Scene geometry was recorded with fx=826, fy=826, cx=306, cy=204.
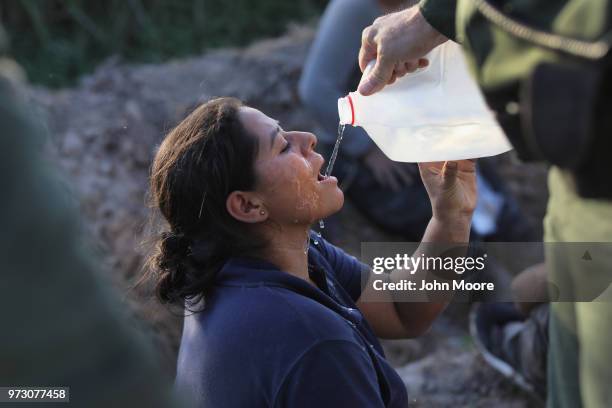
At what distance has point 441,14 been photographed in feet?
5.41

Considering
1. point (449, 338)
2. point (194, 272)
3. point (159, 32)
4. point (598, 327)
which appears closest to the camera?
point (598, 327)

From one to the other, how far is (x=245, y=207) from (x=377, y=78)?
403 mm

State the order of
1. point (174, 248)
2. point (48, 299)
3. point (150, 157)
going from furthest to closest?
point (150, 157) < point (174, 248) < point (48, 299)

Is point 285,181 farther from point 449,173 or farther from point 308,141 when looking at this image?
point 449,173

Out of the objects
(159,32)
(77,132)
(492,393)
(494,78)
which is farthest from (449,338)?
(159,32)

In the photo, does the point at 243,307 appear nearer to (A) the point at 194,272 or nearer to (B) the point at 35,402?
(A) the point at 194,272

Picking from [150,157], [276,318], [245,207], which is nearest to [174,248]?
[245,207]

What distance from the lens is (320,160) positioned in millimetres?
1863

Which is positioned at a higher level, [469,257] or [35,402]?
[35,402]

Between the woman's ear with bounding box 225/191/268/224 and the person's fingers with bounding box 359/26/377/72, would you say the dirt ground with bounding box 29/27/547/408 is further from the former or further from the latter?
the person's fingers with bounding box 359/26/377/72

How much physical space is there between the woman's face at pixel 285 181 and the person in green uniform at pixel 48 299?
0.91m

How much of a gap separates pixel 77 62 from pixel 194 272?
14.4 ft

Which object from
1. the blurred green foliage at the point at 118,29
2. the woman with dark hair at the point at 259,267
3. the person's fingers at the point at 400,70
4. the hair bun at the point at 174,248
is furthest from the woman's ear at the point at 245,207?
the blurred green foliage at the point at 118,29

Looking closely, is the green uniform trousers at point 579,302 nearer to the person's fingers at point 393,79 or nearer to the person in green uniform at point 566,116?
the person in green uniform at point 566,116
